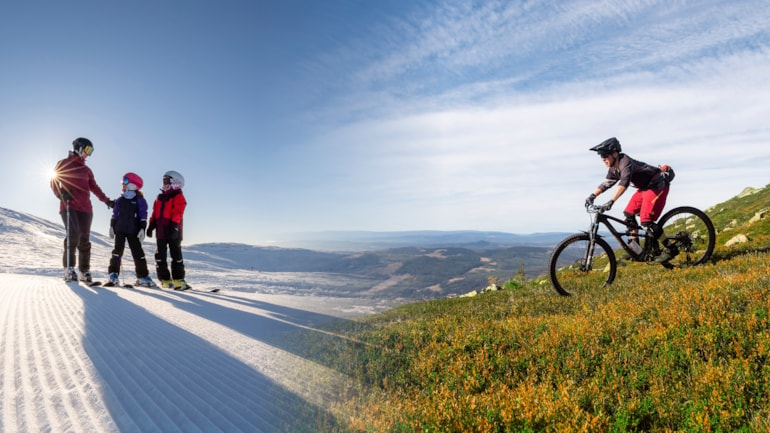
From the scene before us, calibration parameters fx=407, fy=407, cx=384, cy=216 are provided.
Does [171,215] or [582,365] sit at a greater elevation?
[171,215]

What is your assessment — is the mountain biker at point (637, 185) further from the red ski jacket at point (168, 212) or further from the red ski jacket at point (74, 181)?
the red ski jacket at point (74, 181)

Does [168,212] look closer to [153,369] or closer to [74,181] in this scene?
[74,181]

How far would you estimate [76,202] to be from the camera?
12641 mm

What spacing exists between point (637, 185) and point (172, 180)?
1347cm

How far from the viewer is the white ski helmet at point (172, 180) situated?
13.0 metres

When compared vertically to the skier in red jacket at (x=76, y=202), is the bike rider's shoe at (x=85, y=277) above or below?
below

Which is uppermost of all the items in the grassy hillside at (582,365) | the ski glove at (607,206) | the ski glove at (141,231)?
the ski glove at (607,206)

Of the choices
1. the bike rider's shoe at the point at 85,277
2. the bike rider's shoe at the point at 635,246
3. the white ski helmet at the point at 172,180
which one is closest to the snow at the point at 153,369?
the bike rider's shoe at the point at 85,277

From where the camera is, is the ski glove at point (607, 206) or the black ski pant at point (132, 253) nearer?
the ski glove at point (607, 206)

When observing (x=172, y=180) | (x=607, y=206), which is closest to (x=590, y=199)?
(x=607, y=206)

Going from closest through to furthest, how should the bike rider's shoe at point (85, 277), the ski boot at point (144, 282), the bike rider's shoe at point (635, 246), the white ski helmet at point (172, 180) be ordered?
1. the bike rider's shoe at point (635, 246)
2. the bike rider's shoe at point (85, 277)
3. the white ski helmet at point (172, 180)
4. the ski boot at point (144, 282)

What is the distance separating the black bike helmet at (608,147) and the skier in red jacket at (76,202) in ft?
47.8

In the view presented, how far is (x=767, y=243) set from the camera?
1114 cm

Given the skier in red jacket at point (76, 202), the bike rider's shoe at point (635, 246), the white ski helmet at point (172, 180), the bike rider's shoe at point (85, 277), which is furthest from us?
the white ski helmet at point (172, 180)
